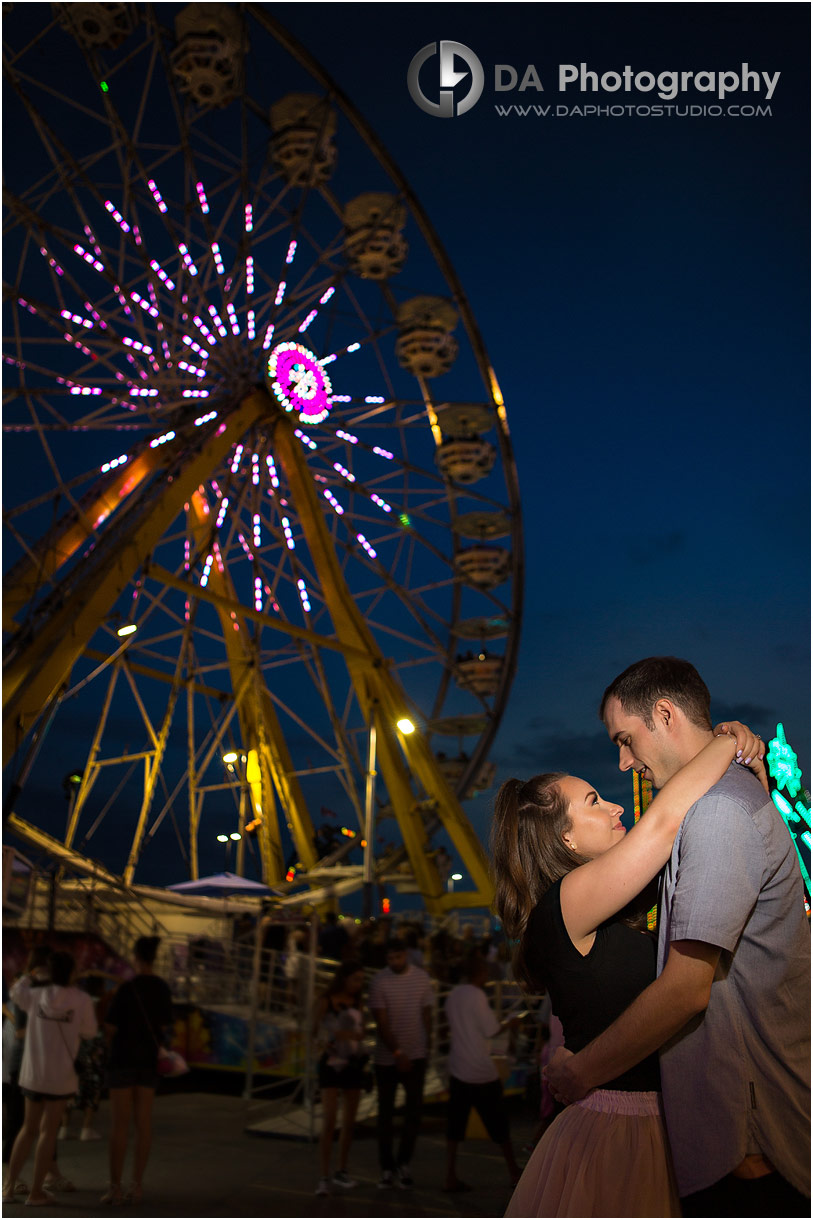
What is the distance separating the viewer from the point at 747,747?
221 centimetres

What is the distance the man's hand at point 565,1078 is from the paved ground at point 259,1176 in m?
4.71

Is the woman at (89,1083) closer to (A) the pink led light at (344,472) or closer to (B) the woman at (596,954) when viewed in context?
(B) the woman at (596,954)

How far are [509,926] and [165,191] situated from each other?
600 inches

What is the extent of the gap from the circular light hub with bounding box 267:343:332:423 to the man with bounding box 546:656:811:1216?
571 inches

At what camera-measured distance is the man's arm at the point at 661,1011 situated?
196 centimetres

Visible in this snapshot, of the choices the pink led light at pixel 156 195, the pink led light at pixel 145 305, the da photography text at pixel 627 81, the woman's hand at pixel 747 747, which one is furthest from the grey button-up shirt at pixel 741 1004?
the pink led light at pixel 156 195

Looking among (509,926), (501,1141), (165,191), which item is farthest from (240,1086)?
(165,191)

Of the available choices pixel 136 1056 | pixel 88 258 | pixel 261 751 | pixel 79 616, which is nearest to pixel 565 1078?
pixel 136 1056

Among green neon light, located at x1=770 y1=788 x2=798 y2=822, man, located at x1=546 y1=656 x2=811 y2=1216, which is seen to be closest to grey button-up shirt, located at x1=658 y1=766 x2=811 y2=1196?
man, located at x1=546 y1=656 x2=811 y2=1216

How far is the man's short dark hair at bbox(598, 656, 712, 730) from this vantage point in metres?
2.32

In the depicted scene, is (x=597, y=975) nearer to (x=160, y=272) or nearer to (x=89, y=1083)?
(x=89, y=1083)

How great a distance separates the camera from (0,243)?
14641mm

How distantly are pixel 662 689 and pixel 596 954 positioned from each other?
1.97 feet

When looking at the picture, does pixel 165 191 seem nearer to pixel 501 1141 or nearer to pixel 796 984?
pixel 501 1141
